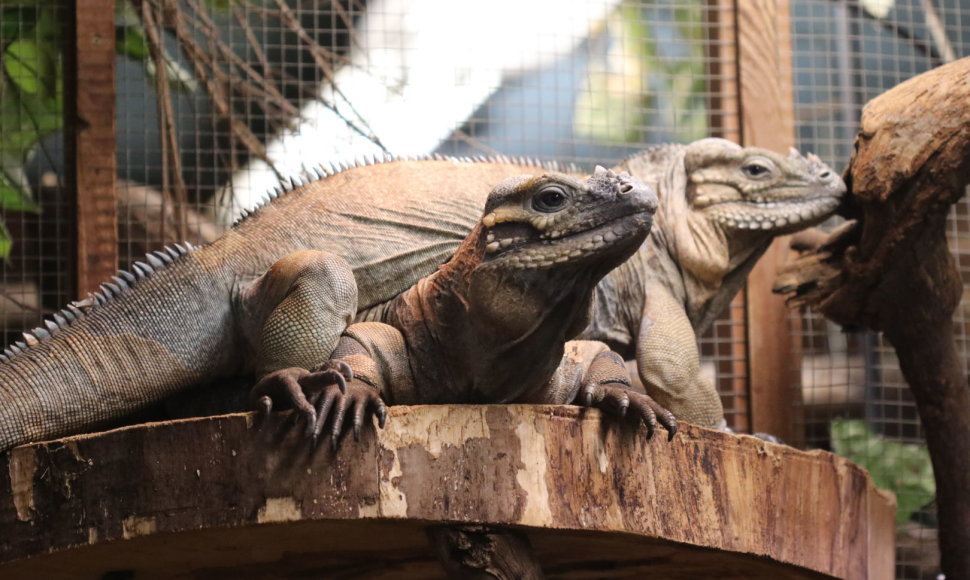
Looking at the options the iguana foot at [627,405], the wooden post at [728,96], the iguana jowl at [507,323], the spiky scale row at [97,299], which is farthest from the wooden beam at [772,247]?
the spiky scale row at [97,299]

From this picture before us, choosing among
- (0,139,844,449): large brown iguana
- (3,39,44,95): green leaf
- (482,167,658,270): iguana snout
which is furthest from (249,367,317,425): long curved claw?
(3,39,44,95): green leaf

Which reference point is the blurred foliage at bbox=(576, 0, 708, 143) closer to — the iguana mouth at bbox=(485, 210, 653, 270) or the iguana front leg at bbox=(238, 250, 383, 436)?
the iguana front leg at bbox=(238, 250, 383, 436)

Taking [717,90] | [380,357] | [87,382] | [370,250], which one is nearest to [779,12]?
[717,90]

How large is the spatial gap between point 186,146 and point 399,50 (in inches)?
38.1

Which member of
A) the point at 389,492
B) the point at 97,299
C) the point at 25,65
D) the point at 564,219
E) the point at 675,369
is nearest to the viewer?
the point at 389,492

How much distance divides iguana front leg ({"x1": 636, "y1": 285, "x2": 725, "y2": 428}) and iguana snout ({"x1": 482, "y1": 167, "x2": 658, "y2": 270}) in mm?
1199

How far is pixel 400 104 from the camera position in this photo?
17.0 ft

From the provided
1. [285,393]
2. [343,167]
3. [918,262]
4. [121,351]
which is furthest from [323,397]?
[918,262]

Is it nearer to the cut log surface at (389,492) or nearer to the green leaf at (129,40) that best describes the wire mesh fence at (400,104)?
the green leaf at (129,40)

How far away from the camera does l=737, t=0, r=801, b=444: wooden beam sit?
5055mm

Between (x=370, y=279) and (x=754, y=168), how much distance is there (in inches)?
61.8

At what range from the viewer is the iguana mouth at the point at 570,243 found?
107 inches

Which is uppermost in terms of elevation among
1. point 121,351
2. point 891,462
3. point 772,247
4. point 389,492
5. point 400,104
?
point 400,104

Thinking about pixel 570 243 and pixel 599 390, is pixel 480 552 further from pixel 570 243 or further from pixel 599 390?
pixel 570 243
